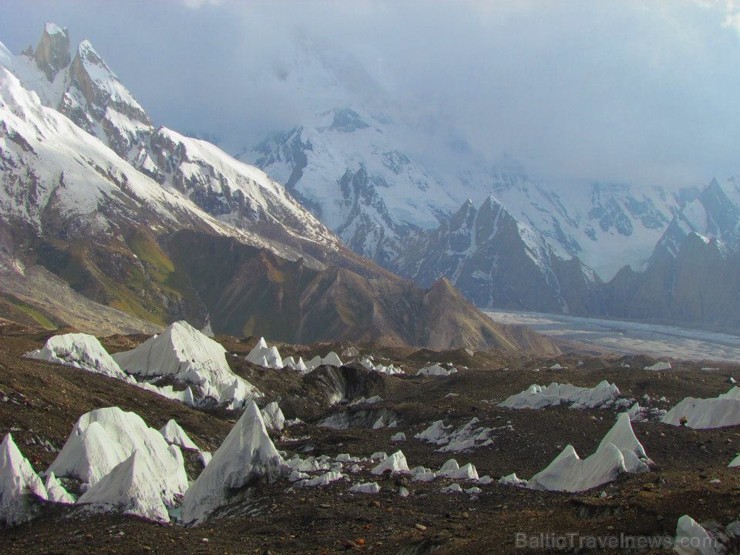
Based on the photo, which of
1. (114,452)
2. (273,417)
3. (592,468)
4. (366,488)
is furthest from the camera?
(273,417)

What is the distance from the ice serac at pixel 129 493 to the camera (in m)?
36.2

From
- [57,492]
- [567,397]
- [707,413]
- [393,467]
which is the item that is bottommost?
[393,467]

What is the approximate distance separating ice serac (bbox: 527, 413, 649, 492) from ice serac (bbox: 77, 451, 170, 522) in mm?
20560

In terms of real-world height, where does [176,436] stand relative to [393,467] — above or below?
below

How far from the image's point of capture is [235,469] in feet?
137

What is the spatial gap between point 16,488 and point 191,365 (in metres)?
61.3

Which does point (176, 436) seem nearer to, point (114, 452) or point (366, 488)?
point (114, 452)

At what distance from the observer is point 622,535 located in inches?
864

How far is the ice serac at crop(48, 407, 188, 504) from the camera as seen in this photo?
42.2 metres

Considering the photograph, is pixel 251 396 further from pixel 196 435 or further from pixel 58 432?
pixel 58 432

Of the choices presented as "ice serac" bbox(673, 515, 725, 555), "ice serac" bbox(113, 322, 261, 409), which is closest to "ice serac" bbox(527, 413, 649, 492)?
"ice serac" bbox(673, 515, 725, 555)

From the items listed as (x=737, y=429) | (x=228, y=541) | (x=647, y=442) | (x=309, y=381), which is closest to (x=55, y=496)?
(x=228, y=541)

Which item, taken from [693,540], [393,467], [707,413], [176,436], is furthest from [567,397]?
[693,540]

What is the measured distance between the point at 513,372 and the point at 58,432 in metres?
72.8
